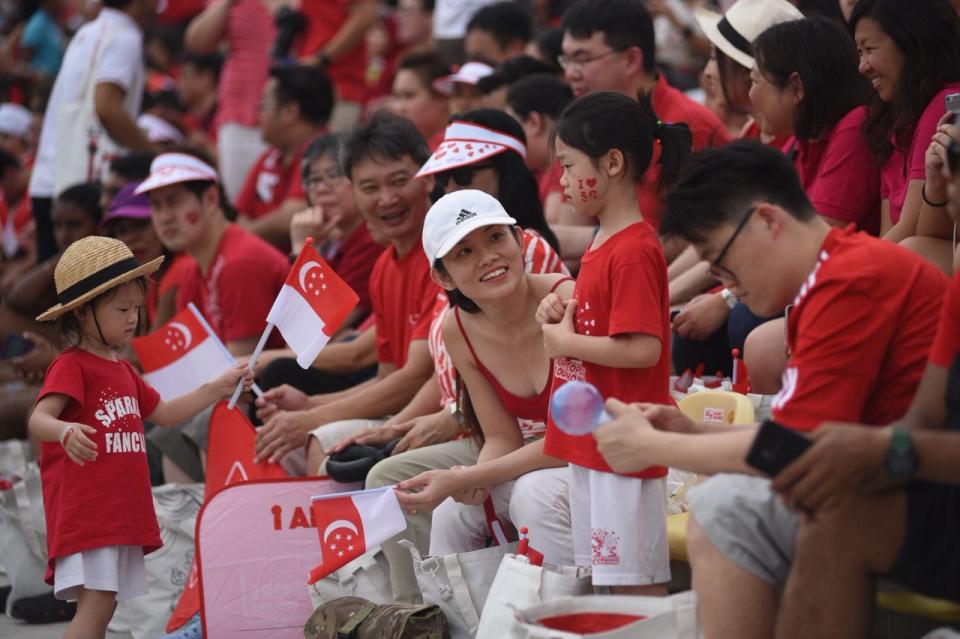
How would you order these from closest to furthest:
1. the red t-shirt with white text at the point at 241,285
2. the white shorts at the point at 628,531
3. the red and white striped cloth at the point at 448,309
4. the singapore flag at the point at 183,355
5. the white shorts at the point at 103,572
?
the white shorts at the point at 628,531, the white shorts at the point at 103,572, the red and white striped cloth at the point at 448,309, the singapore flag at the point at 183,355, the red t-shirt with white text at the point at 241,285

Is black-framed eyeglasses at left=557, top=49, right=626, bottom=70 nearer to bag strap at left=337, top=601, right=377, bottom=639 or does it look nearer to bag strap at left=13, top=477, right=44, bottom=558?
bag strap at left=337, top=601, right=377, bottom=639

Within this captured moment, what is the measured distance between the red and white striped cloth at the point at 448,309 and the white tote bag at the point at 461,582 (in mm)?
741

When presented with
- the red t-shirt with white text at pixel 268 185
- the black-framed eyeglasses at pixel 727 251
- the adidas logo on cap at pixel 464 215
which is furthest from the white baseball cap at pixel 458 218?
the red t-shirt with white text at pixel 268 185

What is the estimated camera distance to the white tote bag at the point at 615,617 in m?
3.02

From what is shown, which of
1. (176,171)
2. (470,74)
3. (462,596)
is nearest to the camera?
(462,596)

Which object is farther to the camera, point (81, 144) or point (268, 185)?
point (81, 144)

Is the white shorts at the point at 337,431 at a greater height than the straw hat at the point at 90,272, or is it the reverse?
the straw hat at the point at 90,272

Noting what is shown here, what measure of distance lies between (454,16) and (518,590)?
6.34 metres

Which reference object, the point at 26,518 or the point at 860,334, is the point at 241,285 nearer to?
the point at 26,518

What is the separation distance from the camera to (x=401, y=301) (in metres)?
5.36

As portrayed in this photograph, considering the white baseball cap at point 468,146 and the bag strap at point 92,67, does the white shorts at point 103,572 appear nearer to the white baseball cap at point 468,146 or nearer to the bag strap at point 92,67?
the white baseball cap at point 468,146

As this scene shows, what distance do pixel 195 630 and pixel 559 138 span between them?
228 centimetres

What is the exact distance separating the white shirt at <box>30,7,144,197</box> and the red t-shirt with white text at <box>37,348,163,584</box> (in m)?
4.01

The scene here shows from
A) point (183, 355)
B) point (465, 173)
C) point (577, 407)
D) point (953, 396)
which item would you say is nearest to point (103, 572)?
point (183, 355)
